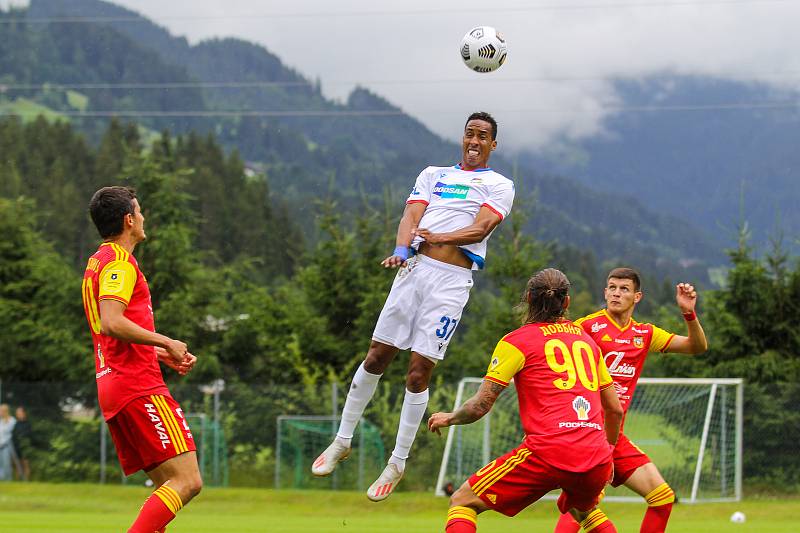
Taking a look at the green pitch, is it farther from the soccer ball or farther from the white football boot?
the soccer ball

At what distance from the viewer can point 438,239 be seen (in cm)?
988

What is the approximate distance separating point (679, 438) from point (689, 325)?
11886mm

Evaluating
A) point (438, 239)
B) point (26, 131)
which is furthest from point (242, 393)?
point (26, 131)

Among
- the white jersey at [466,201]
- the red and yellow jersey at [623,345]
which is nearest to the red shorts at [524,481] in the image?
the white jersey at [466,201]

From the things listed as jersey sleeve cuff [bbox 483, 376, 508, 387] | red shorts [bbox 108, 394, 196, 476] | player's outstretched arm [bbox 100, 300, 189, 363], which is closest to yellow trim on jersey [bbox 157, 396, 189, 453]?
red shorts [bbox 108, 394, 196, 476]

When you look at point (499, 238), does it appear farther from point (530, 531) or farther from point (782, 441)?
point (530, 531)

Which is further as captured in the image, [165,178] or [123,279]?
[165,178]

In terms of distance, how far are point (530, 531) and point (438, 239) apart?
765 cm

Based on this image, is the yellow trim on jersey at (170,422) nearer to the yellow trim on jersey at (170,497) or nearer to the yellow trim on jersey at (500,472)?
the yellow trim on jersey at (170,497)

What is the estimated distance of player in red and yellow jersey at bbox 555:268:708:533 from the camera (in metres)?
10.3

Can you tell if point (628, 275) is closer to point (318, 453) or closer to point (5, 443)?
point (318, 453)

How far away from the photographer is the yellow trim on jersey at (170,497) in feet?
25.7

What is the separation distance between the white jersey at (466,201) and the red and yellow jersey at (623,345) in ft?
4.74

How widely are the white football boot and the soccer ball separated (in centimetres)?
386
